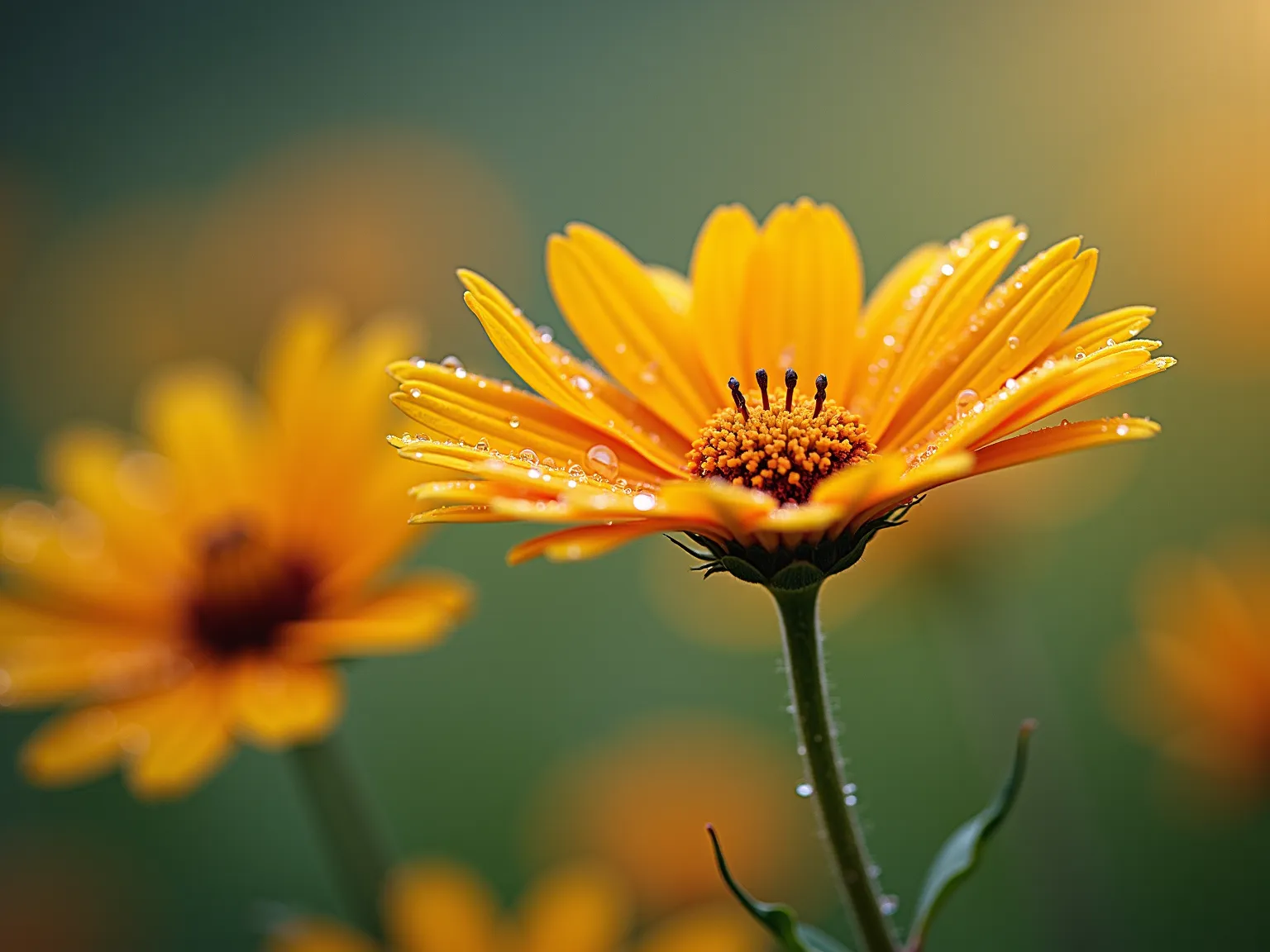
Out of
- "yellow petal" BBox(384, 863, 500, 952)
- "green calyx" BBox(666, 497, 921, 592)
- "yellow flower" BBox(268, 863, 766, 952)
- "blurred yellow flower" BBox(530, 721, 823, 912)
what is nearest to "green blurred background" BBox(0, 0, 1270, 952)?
"blurred yellow flower" BBox(530, 721, 823, 912)

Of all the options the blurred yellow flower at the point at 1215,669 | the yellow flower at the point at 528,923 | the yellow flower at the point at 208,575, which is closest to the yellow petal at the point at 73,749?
the yellow flower at the point at 208,575

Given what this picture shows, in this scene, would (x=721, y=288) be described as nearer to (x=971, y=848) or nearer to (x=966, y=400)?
(x=966, y=400)

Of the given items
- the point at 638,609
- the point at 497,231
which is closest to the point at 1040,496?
the point at 638,609

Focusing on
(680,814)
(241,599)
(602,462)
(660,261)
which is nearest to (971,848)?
(602,462)

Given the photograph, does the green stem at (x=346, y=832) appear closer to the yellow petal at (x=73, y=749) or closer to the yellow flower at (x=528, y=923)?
the yellow flower at (x=528, y=923)

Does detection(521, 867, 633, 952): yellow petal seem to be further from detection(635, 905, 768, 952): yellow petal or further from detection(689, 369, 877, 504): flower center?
detection(689, 369, 877, 504): flower center
